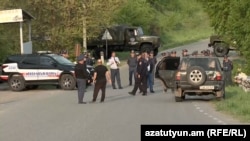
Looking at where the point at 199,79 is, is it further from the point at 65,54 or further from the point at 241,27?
the point at 65,54

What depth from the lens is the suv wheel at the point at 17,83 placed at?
91.4 ft

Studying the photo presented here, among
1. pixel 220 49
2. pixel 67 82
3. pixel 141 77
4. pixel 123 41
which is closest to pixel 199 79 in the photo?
pixel 141 77

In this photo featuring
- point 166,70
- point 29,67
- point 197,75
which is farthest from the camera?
point 29,67

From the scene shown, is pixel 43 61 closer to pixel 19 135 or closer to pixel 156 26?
pixel 19 135

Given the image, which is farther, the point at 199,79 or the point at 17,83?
the point at 17,83

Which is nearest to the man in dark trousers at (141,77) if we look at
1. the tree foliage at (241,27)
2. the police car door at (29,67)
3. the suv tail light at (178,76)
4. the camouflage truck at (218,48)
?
the suv tail light at (178,76)

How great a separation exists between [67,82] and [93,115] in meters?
10.5

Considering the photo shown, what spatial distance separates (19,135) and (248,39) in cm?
2172

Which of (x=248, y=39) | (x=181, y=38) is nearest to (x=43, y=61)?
(x=248, y=39)

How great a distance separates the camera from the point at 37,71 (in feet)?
91.2

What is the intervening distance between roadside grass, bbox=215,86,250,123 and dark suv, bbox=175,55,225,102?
0.58 meters

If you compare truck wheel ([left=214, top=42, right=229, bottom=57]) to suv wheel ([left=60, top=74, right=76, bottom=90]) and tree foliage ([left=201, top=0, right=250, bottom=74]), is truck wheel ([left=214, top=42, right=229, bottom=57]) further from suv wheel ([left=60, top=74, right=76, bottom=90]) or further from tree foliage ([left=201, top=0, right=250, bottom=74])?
suv wheel ([left=60, top=74, right=76, bottom=90])

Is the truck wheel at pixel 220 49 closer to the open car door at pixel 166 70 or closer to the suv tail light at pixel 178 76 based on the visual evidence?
the open car door at pixel 166 70

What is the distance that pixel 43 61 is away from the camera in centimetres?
2802
